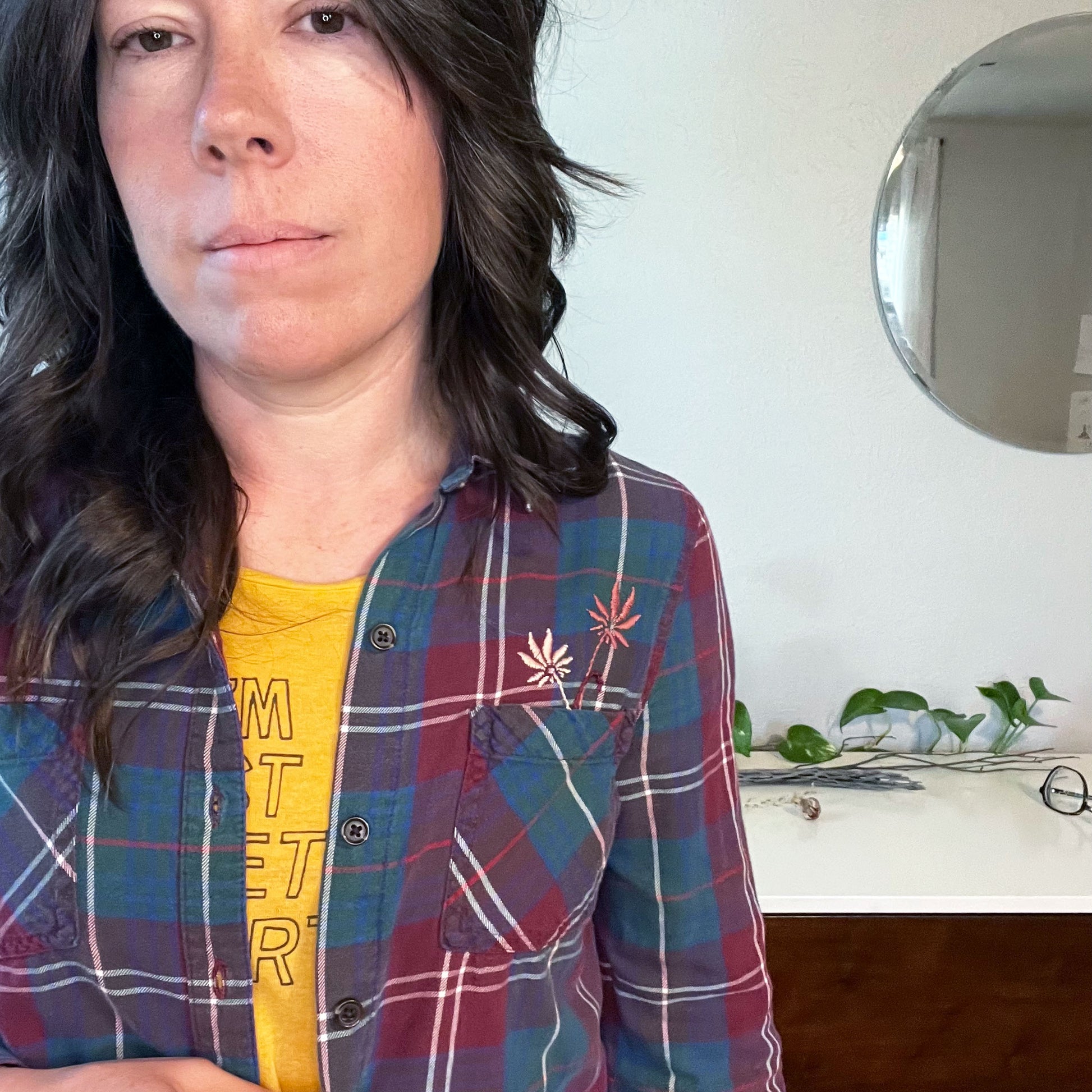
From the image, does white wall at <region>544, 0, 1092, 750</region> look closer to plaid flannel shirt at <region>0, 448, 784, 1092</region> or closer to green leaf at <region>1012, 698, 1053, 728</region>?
green leaf at <region>1012, 698, 1053, 728</region>

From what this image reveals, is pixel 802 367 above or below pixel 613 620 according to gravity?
above

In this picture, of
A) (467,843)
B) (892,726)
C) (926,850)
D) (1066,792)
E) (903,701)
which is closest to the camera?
(467,843)

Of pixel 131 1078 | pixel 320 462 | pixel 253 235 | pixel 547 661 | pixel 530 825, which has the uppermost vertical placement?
pixel 253 235

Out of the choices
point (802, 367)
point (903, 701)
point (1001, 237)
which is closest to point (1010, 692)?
point (903, 701)

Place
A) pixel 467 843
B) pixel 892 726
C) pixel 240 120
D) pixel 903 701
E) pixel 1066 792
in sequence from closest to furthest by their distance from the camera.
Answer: pixel 240 120 < pixel 467 843 < pixel 1066 792 < pixel 903 701 < pixel 892 726

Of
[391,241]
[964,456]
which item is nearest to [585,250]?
[964,456]

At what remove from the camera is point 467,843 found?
727 mm

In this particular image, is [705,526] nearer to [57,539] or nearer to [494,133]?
[494,133]

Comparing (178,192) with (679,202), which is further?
(679,202)

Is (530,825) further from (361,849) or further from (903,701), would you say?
(903,701)

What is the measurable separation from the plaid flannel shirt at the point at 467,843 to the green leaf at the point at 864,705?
116 centimetres

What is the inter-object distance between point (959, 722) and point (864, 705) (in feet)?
0.58

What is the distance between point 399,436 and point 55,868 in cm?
37

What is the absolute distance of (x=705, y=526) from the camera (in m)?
0.84
